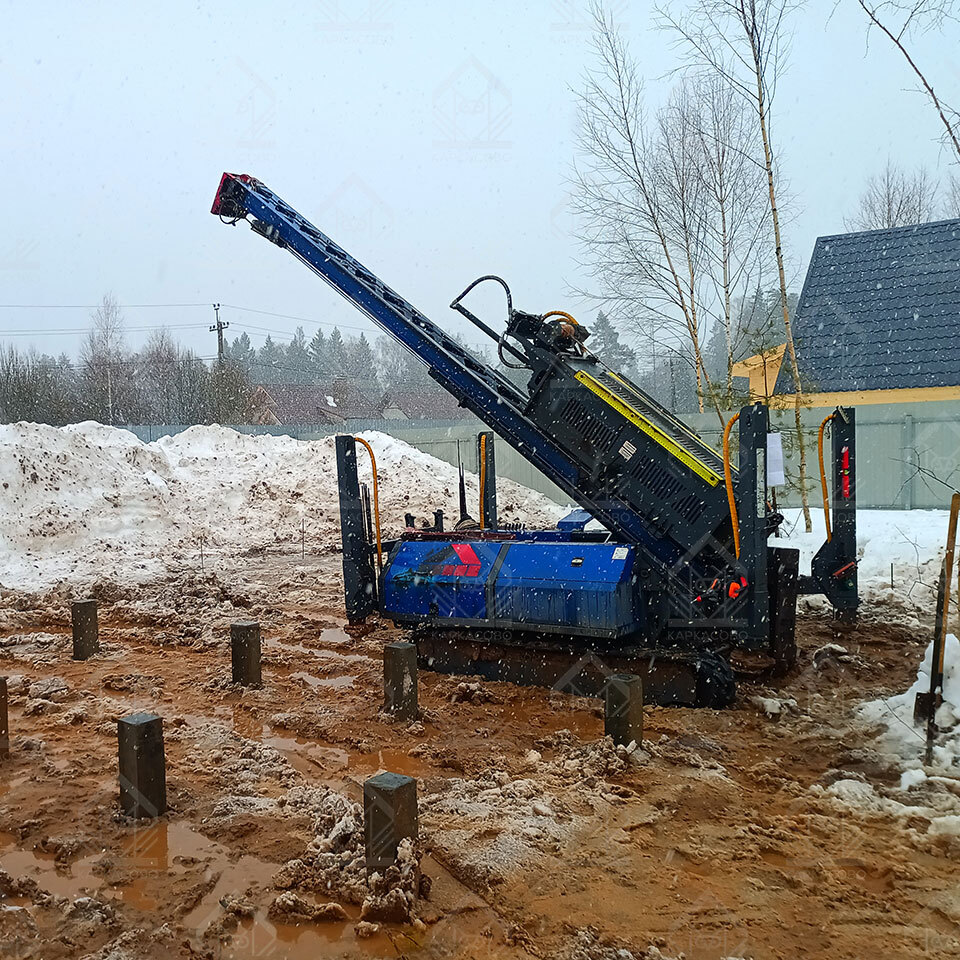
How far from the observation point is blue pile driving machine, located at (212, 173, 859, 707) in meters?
6.13

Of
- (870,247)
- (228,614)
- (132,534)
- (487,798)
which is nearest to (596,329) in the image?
(870,247)

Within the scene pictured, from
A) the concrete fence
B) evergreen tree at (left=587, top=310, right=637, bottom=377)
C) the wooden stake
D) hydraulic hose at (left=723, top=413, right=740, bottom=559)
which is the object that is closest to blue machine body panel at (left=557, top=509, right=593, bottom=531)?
hydraulic hose at (left=723, top=413, right=740, bottom=559)

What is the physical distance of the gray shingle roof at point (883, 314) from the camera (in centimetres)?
1630

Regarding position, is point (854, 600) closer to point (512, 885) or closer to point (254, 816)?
point (512, 885)

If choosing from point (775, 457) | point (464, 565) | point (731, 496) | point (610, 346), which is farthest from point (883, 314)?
point (610, 346)

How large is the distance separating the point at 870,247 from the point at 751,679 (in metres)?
15.2

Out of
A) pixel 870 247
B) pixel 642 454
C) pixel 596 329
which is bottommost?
pixel 642 454

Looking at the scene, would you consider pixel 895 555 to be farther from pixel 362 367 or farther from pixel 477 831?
pixel 362 367

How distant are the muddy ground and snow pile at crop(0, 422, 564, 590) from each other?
264 inches

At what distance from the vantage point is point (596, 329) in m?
56.4

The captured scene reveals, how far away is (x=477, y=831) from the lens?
4195mm

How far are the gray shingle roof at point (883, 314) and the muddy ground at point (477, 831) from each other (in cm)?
1087

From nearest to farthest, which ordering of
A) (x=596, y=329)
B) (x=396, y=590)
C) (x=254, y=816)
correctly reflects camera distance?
1. (x=254, y=816)
2. (x=396, y=590)
3. (x=596, y=329)

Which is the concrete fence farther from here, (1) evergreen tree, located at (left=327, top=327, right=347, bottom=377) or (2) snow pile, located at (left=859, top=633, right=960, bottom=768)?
(1) evergreen tree, located at (left=327, top=327, right=347, bottom=377)
